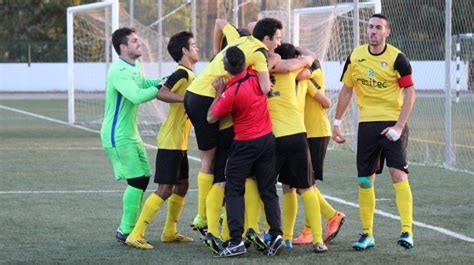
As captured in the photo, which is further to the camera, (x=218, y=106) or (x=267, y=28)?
(x=267, y=28)

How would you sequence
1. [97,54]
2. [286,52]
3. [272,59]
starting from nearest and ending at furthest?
[272,59], [286,52], [97,54]

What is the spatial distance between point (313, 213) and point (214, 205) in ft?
2.67

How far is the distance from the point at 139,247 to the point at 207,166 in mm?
880

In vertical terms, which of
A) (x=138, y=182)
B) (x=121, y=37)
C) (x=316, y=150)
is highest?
(x=121, y=37)

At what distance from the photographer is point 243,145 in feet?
27.7

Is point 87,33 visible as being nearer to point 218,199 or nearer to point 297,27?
point 297,27

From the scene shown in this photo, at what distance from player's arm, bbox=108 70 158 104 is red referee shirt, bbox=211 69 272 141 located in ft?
2.60

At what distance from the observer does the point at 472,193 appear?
12461mm

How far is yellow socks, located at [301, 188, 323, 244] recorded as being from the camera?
8641 mm

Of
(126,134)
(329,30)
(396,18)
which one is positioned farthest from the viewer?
(329,30)

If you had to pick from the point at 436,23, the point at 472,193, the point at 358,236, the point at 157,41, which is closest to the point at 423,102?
the point at 157,41

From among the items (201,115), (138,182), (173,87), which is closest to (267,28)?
(201,115)

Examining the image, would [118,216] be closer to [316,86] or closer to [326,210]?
[326,210]

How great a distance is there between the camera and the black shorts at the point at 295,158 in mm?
8680
